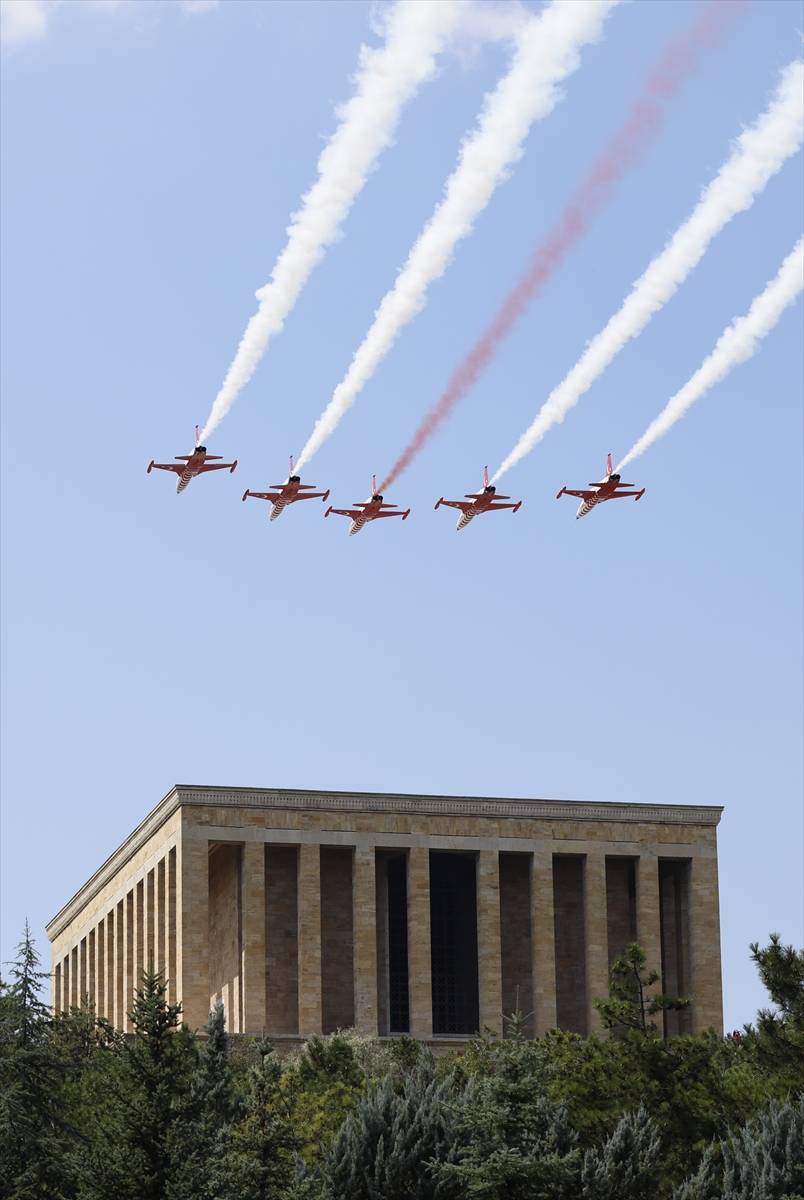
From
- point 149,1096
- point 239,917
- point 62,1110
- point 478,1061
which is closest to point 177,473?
point 239,917

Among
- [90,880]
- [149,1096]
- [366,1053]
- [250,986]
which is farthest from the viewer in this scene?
[90,880]

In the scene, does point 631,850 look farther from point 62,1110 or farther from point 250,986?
point 62,1110

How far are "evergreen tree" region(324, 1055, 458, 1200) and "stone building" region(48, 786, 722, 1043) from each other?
40.1 m

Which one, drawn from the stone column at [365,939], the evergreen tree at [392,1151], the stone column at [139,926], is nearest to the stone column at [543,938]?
the stone column at [365,939]

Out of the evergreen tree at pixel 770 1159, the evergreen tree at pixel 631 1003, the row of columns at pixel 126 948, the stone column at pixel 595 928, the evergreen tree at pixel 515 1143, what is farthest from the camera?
the stone column at pixel 595 928

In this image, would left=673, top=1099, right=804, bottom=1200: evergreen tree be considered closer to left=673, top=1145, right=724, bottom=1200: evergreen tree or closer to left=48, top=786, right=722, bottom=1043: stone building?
left=673, top=1145, right=724, bottom=1200: evergreen tree

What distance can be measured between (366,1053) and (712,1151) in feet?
98.8

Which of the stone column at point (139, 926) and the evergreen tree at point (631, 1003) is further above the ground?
the stone column at point (139, 926)

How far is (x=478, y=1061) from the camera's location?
8162cm

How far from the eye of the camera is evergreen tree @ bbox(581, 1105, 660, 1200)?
65.5 metres

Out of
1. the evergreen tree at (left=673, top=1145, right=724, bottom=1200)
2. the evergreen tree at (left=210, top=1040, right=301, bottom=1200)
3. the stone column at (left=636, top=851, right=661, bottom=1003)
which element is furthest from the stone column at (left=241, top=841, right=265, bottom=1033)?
the evergreen tree at (left=210, top=1040, right=301, bottom=1200)

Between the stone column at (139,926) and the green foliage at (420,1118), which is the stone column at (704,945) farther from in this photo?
the green foliage at (420,1118)

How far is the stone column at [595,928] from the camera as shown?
114 metres

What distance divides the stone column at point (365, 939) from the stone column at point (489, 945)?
4531mm
